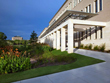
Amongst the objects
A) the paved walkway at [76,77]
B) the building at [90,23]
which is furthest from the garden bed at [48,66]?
the building at [90,23]

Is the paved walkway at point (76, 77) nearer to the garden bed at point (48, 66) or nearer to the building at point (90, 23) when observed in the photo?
the garden bed at point (48, 66)

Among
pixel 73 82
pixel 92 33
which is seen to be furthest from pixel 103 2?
pixel 73 82

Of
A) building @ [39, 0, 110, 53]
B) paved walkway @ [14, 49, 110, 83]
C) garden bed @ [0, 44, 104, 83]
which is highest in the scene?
building @ [39, 0, 110, 53]

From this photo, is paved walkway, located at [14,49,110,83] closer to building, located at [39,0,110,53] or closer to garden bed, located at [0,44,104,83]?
garden bed, located at [0,44,104,83]

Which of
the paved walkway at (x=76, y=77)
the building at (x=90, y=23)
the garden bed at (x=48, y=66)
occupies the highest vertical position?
the building at (x=90, y=23)

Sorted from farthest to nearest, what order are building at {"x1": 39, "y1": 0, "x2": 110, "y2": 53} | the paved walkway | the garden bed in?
building at {"x1": 39, "y1": 0, "x2": 110, "y2": 53}, the garden bed, the paved walkway

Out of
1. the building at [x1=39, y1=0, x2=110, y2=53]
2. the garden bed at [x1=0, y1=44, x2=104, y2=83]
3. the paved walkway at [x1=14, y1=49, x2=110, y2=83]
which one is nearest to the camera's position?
the paved walkway at [x1=14, y1=49, x2=110, y2=83]

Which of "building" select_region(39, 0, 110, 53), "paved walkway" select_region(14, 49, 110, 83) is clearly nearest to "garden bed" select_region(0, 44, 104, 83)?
"paved walkway" select_region(14, 49, 110, 83)

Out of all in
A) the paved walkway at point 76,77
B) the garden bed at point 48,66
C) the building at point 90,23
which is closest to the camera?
the paved walkway at point 76,77

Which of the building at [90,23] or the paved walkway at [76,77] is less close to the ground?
the building at [90,23]

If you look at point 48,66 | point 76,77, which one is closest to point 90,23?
point 48,66

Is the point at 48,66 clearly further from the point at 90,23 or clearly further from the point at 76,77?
the point at 90,23

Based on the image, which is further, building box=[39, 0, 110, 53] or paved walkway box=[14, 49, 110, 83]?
building box=[39, 0, 110, 53]

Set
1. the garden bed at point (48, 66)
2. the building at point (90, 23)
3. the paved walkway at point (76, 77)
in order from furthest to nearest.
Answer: the building at point (90, 23), the garden bed at point (48, 66), the paved walkway at point (76, 77)
